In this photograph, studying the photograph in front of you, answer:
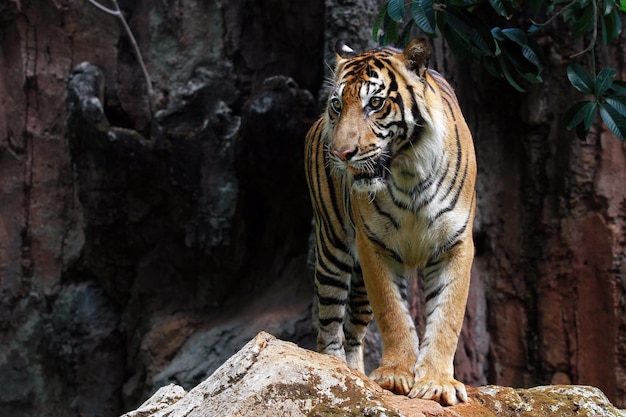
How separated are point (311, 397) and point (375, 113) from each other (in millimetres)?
1266

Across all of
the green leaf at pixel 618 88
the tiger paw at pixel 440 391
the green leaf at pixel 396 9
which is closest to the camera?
the tiger paw at pixel 440 391

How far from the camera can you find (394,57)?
11.9ft

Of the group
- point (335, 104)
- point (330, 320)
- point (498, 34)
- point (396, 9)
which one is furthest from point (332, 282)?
point (498, 34)

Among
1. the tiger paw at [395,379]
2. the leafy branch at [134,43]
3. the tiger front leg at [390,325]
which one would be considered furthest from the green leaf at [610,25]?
the leafy branch at [134,43]

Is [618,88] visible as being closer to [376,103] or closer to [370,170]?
[376,103]

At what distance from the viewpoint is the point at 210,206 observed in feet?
24.1

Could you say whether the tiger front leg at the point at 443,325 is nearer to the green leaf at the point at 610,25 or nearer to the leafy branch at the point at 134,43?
the green leaf at the point at 610,25

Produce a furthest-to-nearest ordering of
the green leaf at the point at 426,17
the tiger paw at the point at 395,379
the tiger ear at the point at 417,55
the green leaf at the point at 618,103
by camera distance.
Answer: the green leaf at the point at 618,103 < the green leaf at the point at 426,17 < the tiger ear at the point at 417,55 < the tiger paw at the point at 395,379

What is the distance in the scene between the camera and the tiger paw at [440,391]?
10.4 ft

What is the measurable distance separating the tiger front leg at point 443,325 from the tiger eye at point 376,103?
0.68 meters

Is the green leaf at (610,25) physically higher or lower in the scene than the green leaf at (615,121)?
higher

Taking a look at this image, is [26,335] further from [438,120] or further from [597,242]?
[438,120]

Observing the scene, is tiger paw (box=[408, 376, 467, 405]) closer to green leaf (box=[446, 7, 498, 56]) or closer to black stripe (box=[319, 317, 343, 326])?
black stripe (box=[319, 317, 343, 326])

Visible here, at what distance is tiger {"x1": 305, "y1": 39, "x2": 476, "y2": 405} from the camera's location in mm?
3410
